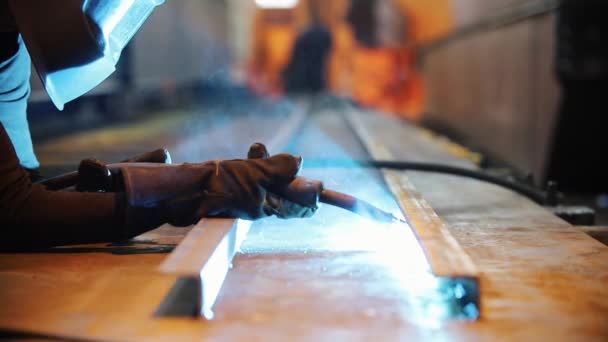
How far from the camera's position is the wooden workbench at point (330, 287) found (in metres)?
1.34

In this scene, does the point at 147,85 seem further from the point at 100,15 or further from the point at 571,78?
the point at 100,15

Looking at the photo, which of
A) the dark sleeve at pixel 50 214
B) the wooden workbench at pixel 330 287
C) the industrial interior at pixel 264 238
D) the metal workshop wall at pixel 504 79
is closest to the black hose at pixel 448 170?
the industrial interior at pixel 264 238

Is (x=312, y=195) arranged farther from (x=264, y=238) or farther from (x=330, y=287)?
(x=264, y=238)

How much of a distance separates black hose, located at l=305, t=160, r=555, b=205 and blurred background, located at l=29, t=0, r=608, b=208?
322mm

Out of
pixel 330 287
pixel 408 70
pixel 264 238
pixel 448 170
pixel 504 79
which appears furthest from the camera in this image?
pixel 408 70

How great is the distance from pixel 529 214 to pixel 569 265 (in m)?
0.74

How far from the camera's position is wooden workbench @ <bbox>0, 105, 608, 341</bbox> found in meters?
1.34

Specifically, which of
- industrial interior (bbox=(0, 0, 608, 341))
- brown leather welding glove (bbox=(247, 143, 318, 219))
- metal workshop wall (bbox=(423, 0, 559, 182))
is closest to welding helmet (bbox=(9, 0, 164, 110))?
industrial interior (bbox=(0, 0, 608, 341))

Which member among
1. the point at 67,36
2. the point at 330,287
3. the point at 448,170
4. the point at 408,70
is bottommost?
the point at 408,70

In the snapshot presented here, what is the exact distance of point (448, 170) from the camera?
10.1 feet

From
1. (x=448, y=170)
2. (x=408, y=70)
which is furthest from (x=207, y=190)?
(x=408, y=70)

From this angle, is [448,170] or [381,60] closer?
[448,170]

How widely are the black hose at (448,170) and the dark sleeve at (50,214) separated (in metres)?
1.63

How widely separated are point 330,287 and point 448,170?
1.68 meters
